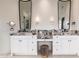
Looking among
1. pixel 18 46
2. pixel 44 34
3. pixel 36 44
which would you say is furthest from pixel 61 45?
pixel 18 46

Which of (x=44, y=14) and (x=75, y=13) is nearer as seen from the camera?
(x=75, y=13)

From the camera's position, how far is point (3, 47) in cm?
625

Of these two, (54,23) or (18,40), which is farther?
(54,23)

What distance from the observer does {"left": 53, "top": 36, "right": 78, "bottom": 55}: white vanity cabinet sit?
5602 millimetres

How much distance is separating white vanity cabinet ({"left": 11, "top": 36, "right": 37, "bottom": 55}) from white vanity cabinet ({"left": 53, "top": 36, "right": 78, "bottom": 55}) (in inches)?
34.2

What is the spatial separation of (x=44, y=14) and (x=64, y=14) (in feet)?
2.92

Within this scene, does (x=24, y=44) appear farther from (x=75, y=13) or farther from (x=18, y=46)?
(x=75, y=13)

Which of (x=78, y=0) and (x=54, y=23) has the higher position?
(x=78, y=0)

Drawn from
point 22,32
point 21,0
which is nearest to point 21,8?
point 21,0

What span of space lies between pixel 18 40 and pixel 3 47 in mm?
1057

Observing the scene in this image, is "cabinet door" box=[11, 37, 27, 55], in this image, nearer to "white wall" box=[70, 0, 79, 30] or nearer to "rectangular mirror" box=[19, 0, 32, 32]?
"rectangular mirror" box=[19, 0, 32, 32]

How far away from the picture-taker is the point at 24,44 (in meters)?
5.65

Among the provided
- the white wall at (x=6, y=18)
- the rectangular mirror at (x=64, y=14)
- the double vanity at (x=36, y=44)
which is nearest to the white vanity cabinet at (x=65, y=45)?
the double vanity at (x=36, y=44)

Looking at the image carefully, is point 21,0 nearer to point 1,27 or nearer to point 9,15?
point 9,15
